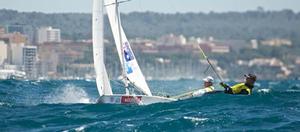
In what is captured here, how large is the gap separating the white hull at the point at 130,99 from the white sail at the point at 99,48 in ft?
3.22

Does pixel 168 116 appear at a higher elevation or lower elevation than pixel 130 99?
lower

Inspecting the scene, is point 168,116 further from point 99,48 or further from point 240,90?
point 99,48

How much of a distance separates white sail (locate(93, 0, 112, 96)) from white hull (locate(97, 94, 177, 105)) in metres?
0.98

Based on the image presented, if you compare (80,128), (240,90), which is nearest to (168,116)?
(80,128)

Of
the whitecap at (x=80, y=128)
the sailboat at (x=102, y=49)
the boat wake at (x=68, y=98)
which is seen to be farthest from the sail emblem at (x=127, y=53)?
the whitecap at (x=80, y=128)

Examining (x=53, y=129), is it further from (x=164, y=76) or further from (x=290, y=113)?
(x=164, y=76)

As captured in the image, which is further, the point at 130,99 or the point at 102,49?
the point at 102,49

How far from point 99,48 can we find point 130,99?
2.32 meters

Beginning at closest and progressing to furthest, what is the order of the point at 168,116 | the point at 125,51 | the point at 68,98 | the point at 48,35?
the point at 168,116, the point at 125,51, the point at 68,98, the point at 48,35

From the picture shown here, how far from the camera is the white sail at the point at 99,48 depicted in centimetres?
3025

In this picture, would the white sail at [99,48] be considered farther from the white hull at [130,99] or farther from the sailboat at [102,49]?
the white hull at [130,99]

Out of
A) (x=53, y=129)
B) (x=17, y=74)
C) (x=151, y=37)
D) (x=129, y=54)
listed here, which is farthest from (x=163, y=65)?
(x=53, y=129)

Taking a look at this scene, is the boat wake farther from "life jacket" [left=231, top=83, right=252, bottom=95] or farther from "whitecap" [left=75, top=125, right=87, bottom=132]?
"whitecap" [left=75, top=125, right=87, bottom=132]

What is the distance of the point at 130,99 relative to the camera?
2909 cm
